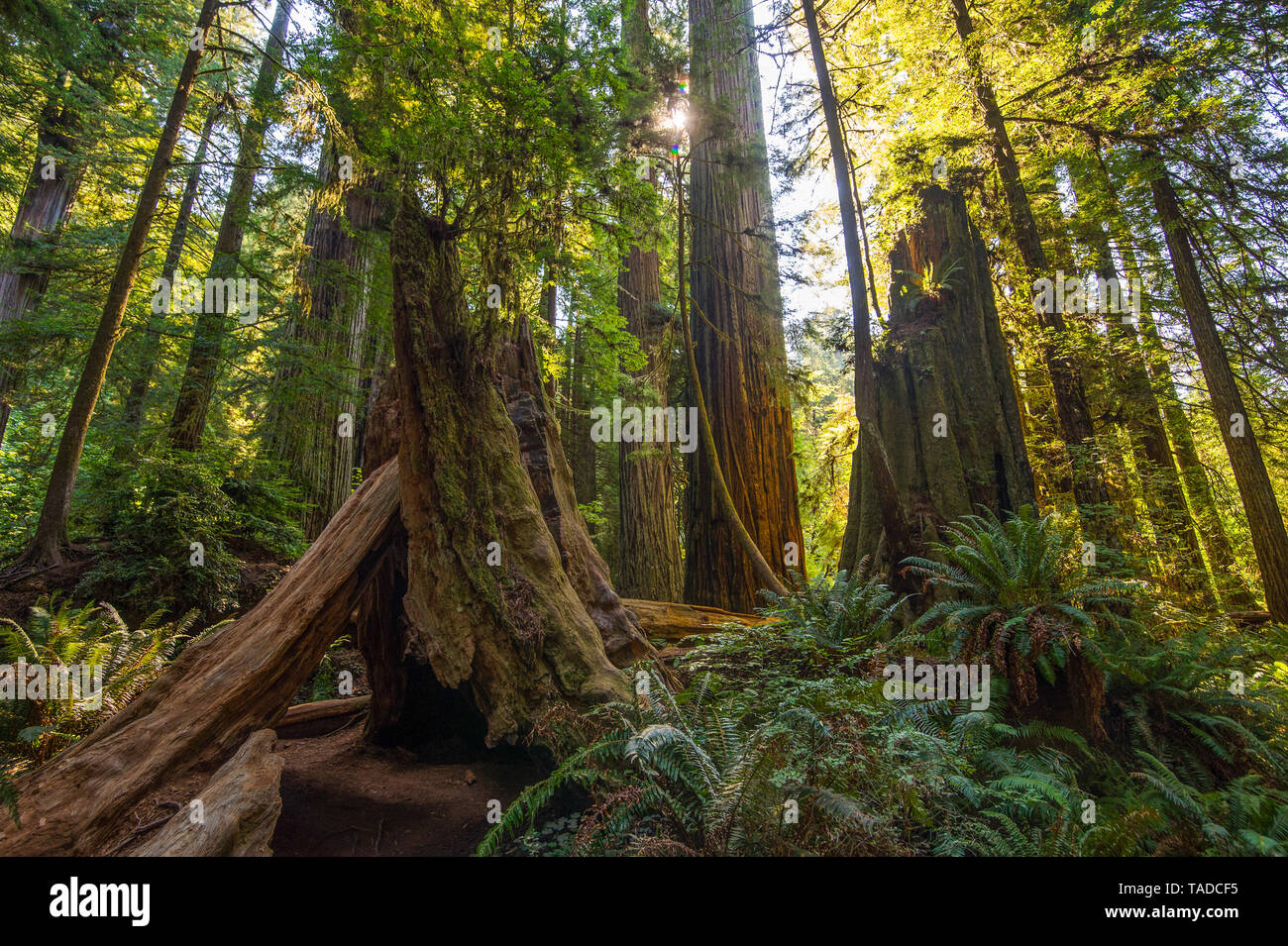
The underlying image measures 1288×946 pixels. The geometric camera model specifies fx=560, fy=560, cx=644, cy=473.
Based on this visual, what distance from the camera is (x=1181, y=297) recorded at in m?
8.70

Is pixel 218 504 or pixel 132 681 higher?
pixel 218 504

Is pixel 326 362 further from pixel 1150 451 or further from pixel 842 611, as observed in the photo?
pixel 1150 451

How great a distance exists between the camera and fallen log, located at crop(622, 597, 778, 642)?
5688mm

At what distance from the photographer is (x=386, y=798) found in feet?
10.6

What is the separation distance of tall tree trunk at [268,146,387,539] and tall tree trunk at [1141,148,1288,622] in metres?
11.4

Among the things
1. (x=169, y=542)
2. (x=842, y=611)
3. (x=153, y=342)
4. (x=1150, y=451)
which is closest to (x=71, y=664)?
(x=169, y=542)

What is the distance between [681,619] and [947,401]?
11.7ft

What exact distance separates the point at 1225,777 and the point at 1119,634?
94 cm

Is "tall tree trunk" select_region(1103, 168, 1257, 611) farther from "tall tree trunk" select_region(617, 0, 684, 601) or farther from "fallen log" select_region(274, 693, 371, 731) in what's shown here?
"fallen log" select_region(274, 693, 371, 731)

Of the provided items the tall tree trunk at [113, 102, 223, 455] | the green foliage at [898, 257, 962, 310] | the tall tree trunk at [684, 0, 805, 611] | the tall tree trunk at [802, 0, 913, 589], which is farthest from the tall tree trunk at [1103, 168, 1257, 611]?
the tall tree trunk at [113, 102, 223, 455]

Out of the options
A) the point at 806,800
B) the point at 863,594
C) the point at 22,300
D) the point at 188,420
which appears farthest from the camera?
the point at 22,300
